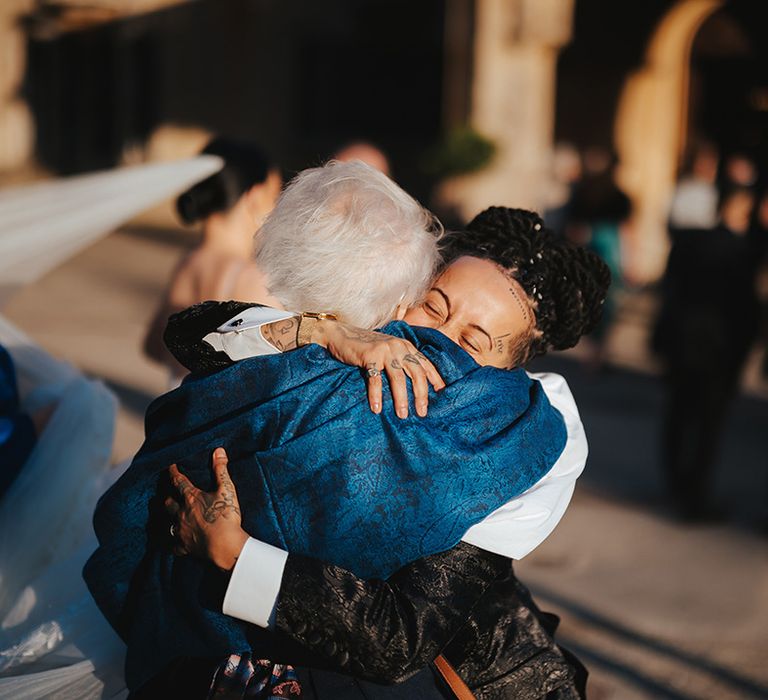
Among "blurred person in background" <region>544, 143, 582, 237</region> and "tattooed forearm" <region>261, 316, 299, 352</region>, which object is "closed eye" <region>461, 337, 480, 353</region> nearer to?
"tattooed forearm" <region>261, 316, 299, 352</region>

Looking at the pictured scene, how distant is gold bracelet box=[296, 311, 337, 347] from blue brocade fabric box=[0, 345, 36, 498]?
3.72 feet

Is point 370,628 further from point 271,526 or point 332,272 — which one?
point 332,272

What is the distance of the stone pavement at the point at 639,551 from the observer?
4508 mm

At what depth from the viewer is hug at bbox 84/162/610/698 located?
175 centimetres

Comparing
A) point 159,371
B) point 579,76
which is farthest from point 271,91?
point 159,371

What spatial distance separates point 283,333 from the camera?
195cm

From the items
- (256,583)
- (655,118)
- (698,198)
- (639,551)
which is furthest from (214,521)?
(655,118)

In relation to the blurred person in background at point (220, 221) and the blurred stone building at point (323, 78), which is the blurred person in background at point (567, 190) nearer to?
the blurred stone building at point (323, 78)

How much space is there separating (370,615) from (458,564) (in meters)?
0.17

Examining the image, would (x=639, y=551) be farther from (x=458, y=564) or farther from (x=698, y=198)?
(x=458, y=564)

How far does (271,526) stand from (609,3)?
16491 millimetres

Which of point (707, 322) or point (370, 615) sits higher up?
point (370, 615)

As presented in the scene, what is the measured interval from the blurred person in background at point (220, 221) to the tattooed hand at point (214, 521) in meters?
2.02

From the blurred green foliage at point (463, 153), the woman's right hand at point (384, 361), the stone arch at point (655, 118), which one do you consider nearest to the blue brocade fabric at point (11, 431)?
the woman's right hand at point (384, 361)
